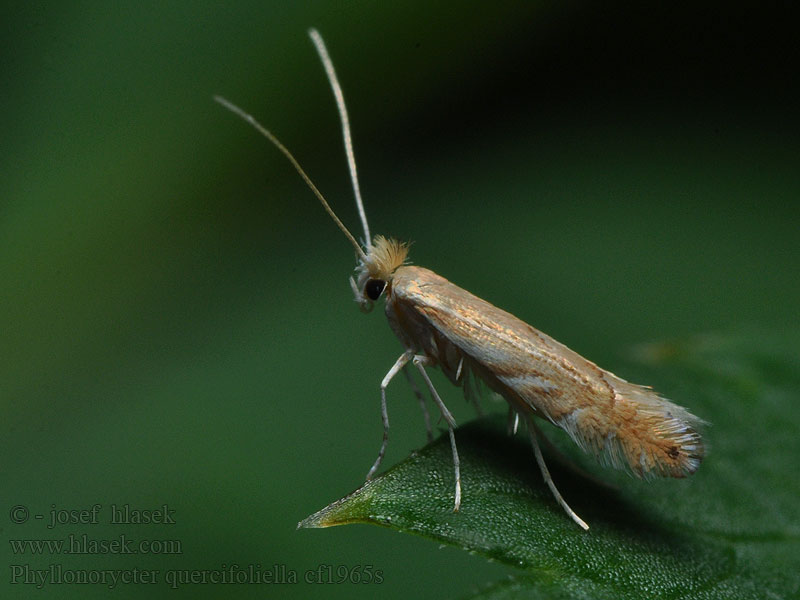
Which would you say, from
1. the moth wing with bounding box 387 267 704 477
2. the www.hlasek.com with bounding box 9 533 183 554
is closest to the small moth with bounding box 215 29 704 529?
the moth wing with bounding box 387 267 704 477

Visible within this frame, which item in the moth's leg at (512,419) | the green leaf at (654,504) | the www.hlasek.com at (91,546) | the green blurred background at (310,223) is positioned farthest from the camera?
the green blurred background at (310,223)

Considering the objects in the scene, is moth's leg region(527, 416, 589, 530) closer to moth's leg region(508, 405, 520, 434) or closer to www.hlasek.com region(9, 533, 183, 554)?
moth's leg region(508, 405, 520, 434)

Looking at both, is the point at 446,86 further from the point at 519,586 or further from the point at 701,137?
the point at 519,586

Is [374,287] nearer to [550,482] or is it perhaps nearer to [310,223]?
[550,482]

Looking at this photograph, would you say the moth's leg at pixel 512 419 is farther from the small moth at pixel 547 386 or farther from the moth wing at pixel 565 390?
the moth wing at pixel 565 390

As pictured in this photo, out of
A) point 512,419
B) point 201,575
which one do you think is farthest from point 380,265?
point 201,575

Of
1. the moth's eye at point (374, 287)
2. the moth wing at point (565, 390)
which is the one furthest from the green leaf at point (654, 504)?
the moth's eye at point (374, 287)
